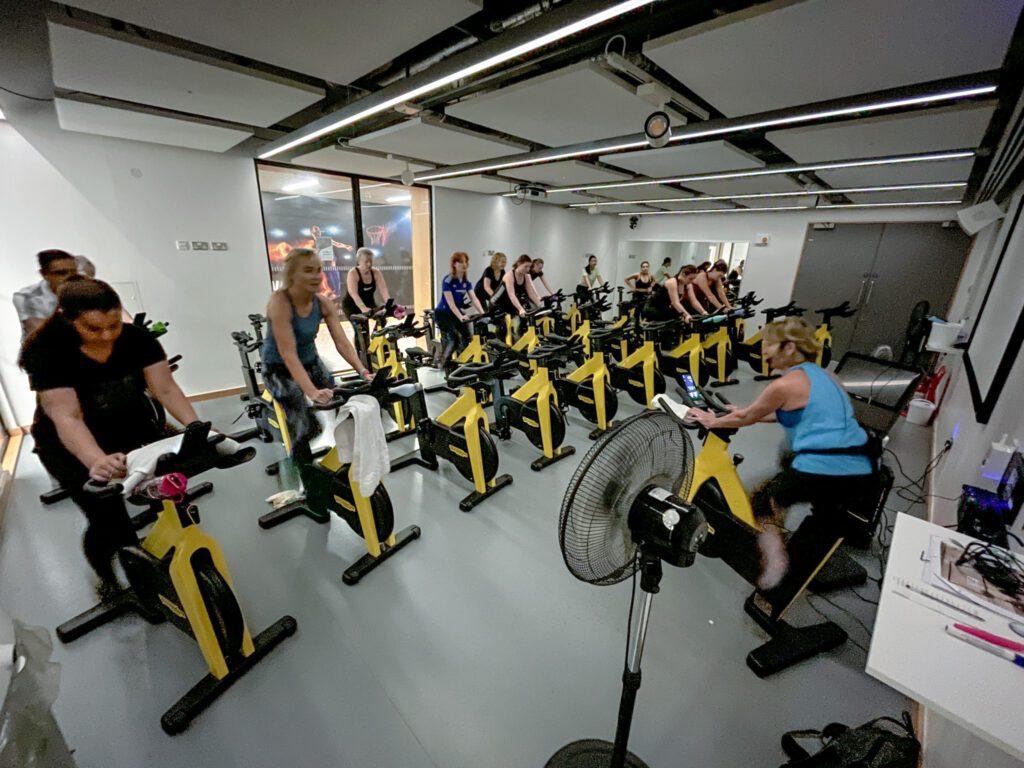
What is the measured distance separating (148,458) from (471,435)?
5.70 ft

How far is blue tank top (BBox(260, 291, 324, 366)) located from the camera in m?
2.33

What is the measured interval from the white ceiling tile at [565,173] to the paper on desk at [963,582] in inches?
170

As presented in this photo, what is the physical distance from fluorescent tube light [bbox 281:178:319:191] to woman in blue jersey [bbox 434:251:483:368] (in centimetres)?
319

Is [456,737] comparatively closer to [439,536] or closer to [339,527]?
[439,536]

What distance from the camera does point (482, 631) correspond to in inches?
74.3

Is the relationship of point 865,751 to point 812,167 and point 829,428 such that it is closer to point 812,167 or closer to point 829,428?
point 829,428

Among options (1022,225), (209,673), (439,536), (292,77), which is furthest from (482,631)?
(1022,225)

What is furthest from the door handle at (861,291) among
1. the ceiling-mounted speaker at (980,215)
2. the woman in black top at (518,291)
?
the woman in black top at (518,291)

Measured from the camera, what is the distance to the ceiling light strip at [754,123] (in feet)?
6.76

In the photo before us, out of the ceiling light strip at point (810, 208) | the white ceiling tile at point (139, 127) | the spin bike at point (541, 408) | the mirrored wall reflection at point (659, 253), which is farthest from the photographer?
the mirrored wall reflection at point (659, 253)

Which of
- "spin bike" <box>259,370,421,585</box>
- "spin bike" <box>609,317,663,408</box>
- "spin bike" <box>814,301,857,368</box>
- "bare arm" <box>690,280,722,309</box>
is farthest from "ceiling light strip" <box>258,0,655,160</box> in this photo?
"spin bike" <box>814,301,857,368</box>

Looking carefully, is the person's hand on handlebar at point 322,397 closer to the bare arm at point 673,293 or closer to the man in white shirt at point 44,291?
the man in white shirt at point 44,291

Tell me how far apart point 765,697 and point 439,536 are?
1.73m

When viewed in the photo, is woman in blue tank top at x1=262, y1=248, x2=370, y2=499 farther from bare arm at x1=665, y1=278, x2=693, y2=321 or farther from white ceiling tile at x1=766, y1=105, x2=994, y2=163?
bare arm at x1=665, y1=278, x2=693, y2=321
